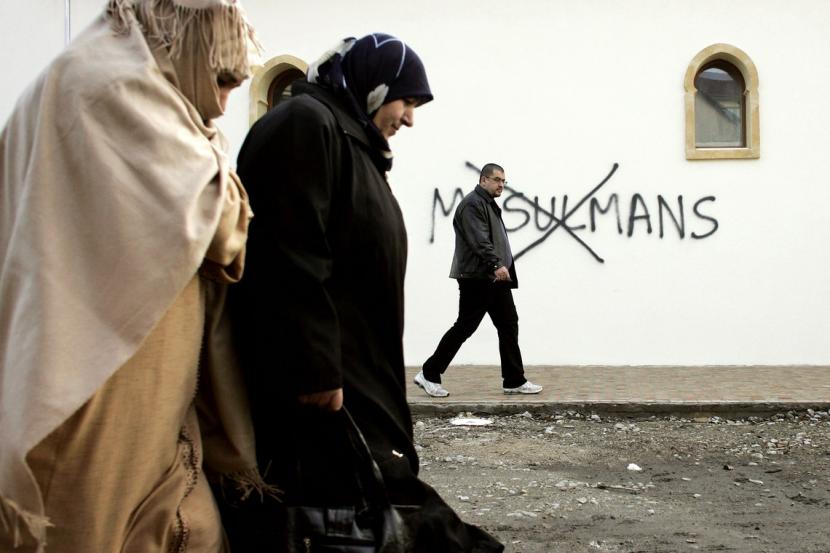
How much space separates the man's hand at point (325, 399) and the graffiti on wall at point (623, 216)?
28.8 ft

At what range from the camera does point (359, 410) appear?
2303mm

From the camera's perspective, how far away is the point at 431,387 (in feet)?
27.0

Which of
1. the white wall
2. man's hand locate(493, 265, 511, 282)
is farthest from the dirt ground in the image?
the white wall

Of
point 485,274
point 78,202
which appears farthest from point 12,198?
point 485,274

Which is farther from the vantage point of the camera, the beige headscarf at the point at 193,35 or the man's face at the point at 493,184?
the man's face at the point at 493,184

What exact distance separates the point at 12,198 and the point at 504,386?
676 centimetres

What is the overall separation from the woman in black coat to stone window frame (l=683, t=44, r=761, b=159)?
8898 mm

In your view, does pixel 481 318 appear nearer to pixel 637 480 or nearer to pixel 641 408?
pixel 641 408

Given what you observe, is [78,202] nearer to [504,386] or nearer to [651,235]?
[504,386]

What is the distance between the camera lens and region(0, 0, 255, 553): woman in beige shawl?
1.70m

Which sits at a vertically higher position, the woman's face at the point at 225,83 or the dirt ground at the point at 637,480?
the woman's face at the point at 225,83

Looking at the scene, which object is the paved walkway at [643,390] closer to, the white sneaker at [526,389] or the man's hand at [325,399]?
the white sneaker at [526,389]

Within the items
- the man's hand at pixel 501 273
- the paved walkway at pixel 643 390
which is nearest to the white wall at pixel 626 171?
the paved walkway at pixel 643 390

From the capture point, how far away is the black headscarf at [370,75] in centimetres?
240
